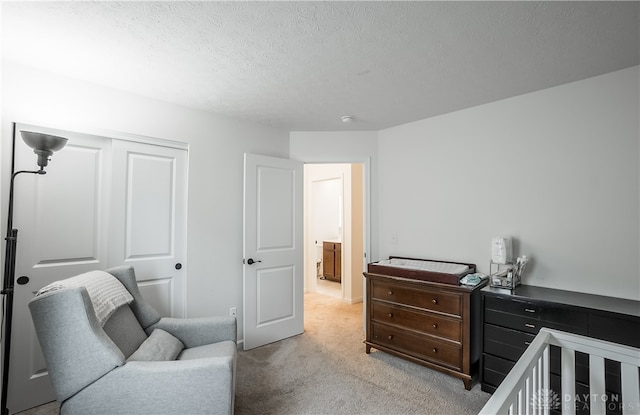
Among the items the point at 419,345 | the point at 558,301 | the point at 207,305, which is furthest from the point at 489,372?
the point at 207,305

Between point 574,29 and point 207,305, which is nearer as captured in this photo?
point 574,29

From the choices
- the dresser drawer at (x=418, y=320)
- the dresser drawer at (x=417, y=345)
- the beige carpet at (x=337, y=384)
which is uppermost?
the dresser drawer at (x=418, y=320)

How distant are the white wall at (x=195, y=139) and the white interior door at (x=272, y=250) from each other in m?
0.13

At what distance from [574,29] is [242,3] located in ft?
5.82

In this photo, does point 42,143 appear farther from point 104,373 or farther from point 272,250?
point 272,250

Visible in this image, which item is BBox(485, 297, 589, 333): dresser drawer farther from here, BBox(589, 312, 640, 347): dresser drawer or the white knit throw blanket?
the white knit throw blanket

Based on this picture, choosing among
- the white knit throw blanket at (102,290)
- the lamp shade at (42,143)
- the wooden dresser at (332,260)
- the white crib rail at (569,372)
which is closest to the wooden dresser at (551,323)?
the white crib rail at (569,372)

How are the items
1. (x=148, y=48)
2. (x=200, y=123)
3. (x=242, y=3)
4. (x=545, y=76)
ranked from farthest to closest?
(x=200, y=123)
(x=545, y=76)
(x=148, y=48)
(x=242, y=3)

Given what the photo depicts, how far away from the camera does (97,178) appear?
2406mm

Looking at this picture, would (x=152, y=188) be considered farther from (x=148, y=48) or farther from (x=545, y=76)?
(x=545, y=76)

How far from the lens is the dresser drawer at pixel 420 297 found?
246 centimetres

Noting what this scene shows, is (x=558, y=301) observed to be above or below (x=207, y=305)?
above

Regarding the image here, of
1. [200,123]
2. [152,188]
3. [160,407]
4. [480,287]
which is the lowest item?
[160,407]

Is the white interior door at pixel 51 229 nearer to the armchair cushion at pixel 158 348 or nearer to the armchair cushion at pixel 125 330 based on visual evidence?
the armchair cushion at pixel 125 330
